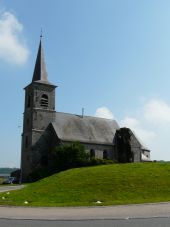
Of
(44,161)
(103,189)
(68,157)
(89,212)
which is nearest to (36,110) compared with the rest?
(44,161)

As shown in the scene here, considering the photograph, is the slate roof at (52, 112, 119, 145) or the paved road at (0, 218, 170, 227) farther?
the slate roof at (52, 112, 119, 145)

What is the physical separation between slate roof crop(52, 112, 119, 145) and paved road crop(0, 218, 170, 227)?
160ft

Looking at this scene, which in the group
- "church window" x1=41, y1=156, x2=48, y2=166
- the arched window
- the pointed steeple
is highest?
the pointed steeple

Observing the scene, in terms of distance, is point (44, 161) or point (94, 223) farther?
point (44, 161)

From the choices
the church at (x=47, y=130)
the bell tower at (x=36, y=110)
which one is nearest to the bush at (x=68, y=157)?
the church at (x=47, y=130)

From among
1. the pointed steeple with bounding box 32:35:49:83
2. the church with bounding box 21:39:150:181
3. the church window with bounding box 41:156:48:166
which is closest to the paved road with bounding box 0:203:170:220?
the church with bounding box 21:39:150:181

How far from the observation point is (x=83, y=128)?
68.4 meters

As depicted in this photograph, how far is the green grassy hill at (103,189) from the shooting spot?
68.1ft

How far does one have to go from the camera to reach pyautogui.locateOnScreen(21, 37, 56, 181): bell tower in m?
62.9

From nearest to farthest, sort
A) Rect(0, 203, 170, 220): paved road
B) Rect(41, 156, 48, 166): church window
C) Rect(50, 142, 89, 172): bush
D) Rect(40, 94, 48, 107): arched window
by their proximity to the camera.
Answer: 1. Rect(0, 203, 170, 220): paved road
2. Rect(50, 142, 89, 172): bush
3. Rect(41, 156, 48, 166): church window
4. Rect(40, 94, 48, 107): arched window

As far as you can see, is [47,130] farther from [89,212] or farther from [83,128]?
[89,212]

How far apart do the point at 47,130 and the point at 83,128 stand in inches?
288

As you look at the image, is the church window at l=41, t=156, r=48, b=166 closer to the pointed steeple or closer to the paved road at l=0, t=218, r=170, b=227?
the pointed steeple

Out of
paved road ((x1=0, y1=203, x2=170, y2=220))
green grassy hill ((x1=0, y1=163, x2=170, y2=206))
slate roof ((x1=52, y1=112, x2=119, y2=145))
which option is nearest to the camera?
paved road ((x1=0, y1=203, x2=170, y2=220))
